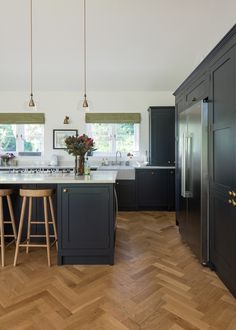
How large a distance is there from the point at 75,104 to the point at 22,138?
1.47 m

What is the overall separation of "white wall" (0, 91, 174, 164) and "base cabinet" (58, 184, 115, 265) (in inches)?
123

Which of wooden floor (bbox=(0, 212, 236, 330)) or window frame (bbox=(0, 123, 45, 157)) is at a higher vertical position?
window frame (bbox=(0, 123, 45, 157))

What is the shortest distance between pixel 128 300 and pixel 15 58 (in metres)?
4.48

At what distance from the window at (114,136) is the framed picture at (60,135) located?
0.41 m

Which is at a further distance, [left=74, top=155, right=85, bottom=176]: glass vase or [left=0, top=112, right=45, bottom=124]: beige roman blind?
[left=0, top=112, right=45, bottom=124]: beige roman blind

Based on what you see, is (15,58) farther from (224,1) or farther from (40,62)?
(224,1)

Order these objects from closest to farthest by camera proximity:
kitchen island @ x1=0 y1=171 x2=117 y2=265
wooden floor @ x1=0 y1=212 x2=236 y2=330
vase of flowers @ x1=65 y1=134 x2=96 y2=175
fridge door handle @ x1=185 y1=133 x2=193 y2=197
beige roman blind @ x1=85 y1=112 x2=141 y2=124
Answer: wooden floor @ x1=0 y1=212 x2=236 y2=330, kitchen island @ x1=0 y1=171 x2=117 y2=265, fridge door handle @ x1=185 y1=133 x2=193 y2=197, vase of flowers @ x1=65 y1=134 x2=96 y2=175, beige roman blind @ x1=85 y1=112 x2=141 y2=124

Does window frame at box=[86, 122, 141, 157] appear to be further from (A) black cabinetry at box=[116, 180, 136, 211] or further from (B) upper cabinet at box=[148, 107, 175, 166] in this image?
(A) black cabinetry at box=[116, 180, 136, 211]

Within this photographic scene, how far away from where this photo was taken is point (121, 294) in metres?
2.12

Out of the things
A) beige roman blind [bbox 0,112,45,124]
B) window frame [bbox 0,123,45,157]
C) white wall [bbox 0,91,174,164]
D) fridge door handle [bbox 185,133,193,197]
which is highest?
white wall [bbox 0,91,174,164]

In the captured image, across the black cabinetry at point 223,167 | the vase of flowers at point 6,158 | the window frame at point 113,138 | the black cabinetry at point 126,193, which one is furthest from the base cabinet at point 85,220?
the vase of flowers at point 6,158

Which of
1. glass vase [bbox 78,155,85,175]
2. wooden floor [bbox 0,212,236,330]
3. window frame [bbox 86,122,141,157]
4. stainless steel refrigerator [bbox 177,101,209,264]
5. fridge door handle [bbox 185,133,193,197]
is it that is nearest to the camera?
wooden floor [bbox 0,212,236,330]

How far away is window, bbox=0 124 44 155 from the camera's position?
5.71m

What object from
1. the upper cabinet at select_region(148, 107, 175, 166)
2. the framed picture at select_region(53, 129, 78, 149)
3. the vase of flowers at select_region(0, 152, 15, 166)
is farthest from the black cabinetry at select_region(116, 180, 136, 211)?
the vase of flowers at select_region(0, 152, 15, 166)
